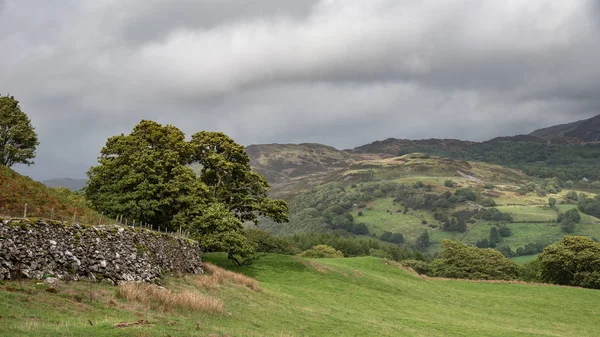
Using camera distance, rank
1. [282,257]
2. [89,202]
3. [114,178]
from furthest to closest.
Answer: [282,257], [114,178], [89,202]

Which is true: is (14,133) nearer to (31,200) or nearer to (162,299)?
(31,200)

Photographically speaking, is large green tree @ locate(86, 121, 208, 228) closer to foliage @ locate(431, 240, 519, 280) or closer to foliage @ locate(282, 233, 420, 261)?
foliage @ locate(431, 240, 519, 280)

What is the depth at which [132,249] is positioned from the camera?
31.5 meters

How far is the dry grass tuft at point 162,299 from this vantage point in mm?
24234

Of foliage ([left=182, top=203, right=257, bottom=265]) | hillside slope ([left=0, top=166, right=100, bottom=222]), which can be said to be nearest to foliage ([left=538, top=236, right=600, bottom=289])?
foliage ([left=182, top=203, right=257, bottom=265])

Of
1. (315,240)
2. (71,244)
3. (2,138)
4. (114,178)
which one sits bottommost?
(315,240)

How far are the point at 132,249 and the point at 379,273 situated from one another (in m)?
46.6

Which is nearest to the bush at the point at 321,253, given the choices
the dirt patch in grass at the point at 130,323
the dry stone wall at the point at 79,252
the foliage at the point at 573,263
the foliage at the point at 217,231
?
the foliage at the point at 573,263

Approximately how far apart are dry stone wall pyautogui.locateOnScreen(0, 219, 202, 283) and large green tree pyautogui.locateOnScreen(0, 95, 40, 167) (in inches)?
1321

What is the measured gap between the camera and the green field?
18.8 meters

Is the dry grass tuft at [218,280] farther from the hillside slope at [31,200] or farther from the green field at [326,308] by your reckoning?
the hillside slope at [31,200]

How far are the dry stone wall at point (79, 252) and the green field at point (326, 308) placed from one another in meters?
1.41

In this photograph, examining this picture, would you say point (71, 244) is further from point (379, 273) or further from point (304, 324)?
point (379, 273)

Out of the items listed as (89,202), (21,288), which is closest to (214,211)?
(89,202)
